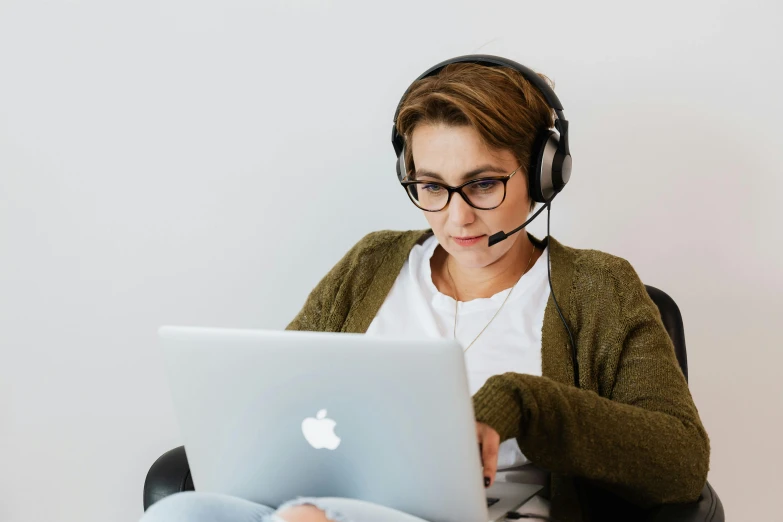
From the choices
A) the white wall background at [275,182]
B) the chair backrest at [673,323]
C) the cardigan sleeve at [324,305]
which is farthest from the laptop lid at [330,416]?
the white wall background at [275,182]

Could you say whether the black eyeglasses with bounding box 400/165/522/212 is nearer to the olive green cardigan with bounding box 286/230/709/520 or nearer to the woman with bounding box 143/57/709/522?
the woman with bounding box 143/57/709/522

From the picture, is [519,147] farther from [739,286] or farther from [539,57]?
[739,286]

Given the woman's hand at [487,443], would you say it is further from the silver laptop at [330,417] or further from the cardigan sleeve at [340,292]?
the cardigan sleeve at [340,292]

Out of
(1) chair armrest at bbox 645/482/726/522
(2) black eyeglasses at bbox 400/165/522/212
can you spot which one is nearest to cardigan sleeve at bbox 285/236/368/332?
(2) black eyeglasses at bbox 400/165/522/212

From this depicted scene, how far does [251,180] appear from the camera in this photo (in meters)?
1.93

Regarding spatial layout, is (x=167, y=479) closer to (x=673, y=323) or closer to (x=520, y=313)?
(x=520, y=313)

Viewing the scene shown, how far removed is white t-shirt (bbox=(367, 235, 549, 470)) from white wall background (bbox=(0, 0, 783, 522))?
31 centimetres

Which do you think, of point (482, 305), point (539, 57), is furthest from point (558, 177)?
point (539, 57)

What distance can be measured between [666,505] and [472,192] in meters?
0.60

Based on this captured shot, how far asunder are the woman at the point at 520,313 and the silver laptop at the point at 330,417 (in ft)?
0.31

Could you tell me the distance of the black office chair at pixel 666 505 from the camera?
1.19 metres

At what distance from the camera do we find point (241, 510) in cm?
107

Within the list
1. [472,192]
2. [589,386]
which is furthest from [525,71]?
[589,386]

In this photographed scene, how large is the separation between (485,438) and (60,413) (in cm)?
138
